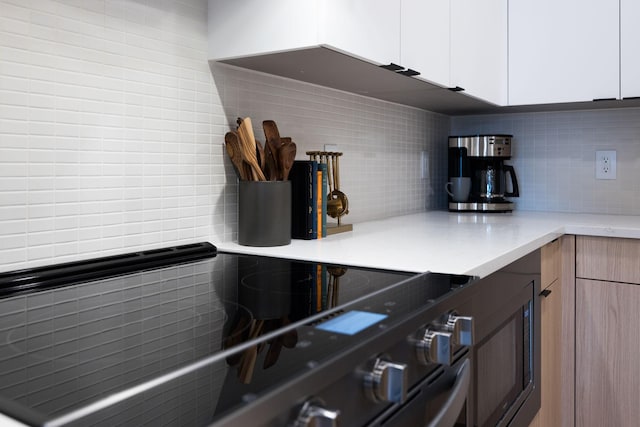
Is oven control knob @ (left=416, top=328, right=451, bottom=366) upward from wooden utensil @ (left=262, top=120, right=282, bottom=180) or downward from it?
downward

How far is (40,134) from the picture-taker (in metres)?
1.00

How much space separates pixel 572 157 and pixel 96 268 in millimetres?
2186

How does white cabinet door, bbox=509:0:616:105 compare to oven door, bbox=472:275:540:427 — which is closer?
oven door, bbox=472:275:540:427

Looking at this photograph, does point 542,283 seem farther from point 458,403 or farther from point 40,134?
point 40,134

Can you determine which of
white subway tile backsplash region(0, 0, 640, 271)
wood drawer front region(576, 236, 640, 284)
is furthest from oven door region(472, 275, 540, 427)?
white subway tile backsplash region(0, 0, 640, 271)

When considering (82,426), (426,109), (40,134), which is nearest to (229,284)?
Answer: (40,134)

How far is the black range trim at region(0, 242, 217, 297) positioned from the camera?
37.5 inches

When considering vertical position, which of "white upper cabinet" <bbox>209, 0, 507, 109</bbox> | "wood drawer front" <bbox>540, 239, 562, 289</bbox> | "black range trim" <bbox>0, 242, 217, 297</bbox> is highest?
"white upper cabinet" <bbox>209, 0, 507, 109</bbox>

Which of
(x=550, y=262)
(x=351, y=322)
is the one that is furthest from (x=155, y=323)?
(x=550, y=262)

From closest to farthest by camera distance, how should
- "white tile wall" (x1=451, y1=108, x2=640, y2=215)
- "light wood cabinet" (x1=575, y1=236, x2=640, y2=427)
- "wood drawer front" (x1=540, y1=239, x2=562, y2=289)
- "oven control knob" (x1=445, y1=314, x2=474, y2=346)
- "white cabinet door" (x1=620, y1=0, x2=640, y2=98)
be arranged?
"oven control knob" (x1=445, y1=314, x2=474, y2=346)
"wood drawer front" (x1=540, y1=239, x2=562, y2=289)
"light wood cabinet" (x1=575, y1=236, x2=640, y2=427)
"white cabinet door" (x1=620, y1=0, x2=640, y2=98)
"white tile wall" (x1=451, y1=108, x2=640, y2=215)

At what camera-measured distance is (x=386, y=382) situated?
0.69 meters

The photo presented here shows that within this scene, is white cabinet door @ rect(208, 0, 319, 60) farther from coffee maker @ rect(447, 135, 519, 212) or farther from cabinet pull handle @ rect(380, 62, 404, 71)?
coffee maker @ rect(447, 135, 519, 212)

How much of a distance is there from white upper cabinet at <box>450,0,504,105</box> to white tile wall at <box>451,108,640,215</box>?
1.30ft

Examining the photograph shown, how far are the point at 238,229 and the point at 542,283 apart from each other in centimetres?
96
